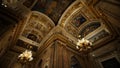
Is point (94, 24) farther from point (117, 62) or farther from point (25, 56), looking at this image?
point (25, 56)

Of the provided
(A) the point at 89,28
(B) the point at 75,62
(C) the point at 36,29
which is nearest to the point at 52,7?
(C) the point at 36,29

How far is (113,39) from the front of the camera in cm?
880

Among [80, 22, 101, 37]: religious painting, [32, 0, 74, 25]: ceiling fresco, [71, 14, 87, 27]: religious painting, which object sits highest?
[32, 0, 74, 25]: ceiling fresco

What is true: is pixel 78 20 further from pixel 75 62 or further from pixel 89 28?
pixel 75 62

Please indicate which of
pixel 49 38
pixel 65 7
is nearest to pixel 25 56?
pixel 49 38

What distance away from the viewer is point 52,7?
10.8m

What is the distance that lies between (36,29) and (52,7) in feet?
9.47

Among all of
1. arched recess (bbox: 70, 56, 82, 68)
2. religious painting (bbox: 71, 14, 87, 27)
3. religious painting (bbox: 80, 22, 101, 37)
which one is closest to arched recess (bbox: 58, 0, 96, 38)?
religious painting (bbox: 71, 14, 87, 27)

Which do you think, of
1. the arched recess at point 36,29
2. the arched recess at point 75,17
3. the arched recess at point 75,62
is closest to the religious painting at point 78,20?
the arched recess at point 75,17

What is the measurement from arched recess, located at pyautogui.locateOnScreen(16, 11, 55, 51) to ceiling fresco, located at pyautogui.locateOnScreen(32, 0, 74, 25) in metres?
0.50

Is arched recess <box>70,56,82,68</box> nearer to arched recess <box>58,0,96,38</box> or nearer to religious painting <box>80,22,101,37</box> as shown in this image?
arched recess <box>58,0,96,38</box>

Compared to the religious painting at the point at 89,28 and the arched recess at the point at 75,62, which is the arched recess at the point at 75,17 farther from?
the arched recess at the point at 75,62

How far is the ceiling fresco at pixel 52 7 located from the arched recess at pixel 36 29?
498mm

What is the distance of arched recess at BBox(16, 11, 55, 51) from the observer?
35.4ft
